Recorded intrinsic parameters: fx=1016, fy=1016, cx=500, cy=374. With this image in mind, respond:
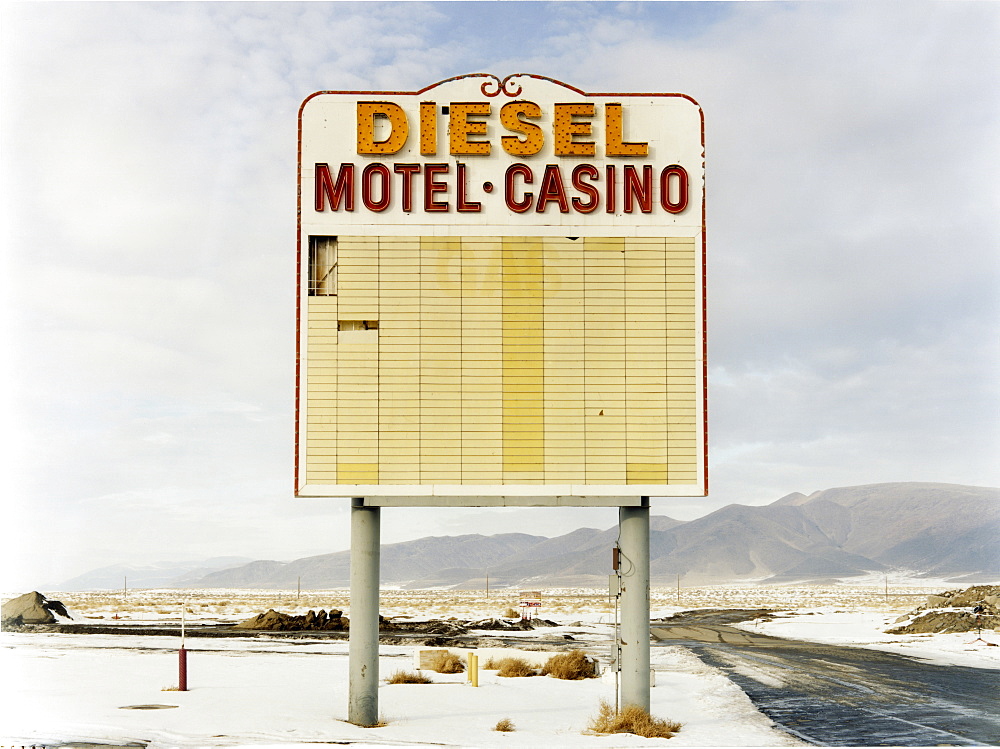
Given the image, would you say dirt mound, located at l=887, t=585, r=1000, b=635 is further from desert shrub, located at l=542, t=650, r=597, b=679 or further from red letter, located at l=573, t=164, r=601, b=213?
red letter, located at l=573, t=164, r=601, b=213

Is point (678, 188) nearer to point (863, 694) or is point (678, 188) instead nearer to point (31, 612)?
point (863, 694)

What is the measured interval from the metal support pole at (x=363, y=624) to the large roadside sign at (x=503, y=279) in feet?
2.48

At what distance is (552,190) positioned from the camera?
68.1ft

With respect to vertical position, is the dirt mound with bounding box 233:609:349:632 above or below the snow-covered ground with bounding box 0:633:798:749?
below

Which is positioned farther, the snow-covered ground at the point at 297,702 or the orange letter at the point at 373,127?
the orange letter at the point at 373,127

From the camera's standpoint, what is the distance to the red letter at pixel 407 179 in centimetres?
2070

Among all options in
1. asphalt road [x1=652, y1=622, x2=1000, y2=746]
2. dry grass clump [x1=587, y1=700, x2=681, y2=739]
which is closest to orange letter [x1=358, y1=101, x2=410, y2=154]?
dry grass clump [x1=587, y1=700, x2=681, y2=739]

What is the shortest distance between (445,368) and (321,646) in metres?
27.6

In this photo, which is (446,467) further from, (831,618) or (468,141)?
(831,618)

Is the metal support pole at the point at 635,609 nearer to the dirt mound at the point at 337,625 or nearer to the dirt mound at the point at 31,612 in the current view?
the dirt mound at the point at 337,625

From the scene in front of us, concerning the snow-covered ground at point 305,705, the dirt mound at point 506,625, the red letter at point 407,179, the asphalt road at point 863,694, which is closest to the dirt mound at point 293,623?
the dirt mound at point 506,625

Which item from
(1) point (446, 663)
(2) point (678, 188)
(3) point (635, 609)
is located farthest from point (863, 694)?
(2) point (678, 188)

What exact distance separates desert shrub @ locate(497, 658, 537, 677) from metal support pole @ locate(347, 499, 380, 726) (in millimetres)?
11112

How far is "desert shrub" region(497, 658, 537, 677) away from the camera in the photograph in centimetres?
3138
